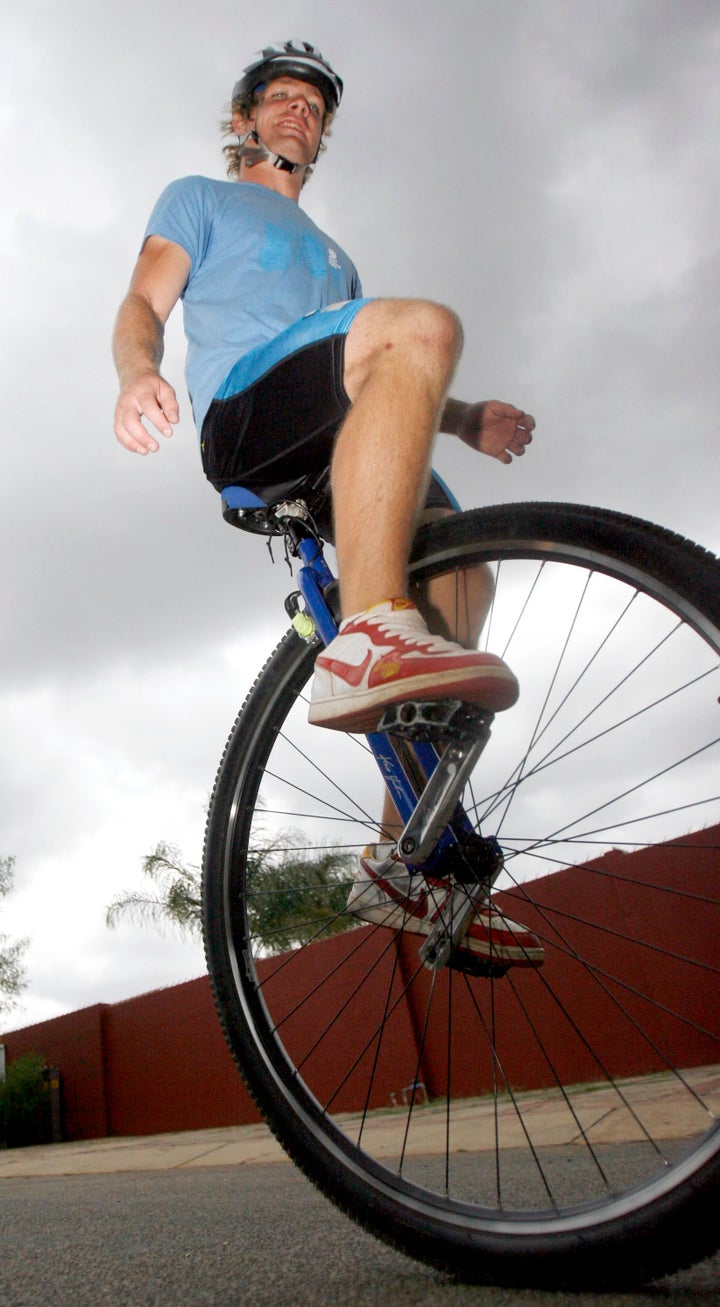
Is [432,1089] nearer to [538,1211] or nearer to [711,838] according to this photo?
[711,838]

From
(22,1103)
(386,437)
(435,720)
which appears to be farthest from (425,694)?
(22,1103)

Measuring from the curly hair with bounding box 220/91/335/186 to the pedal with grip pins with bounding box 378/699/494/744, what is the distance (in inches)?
58.3

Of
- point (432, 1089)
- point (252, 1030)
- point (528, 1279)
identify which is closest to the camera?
point (528, 1279)

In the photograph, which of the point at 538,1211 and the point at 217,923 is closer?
the point at 538,1211

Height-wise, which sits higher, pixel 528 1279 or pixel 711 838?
pixel 711 838

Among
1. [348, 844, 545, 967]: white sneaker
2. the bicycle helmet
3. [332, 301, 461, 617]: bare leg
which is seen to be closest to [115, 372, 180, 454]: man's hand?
[332, 301, 461, 617]: bare leg

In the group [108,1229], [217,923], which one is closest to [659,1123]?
[108,1229]

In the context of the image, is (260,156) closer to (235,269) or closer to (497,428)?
(235,269)

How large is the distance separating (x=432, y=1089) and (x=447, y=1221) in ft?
23.7

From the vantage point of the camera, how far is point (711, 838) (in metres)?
5.49

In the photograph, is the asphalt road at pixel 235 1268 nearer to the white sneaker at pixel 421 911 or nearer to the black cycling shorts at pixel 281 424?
the white sneaker at pixel 421 911

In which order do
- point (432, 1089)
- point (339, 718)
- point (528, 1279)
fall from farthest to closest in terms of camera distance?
point (432, 1089) → point (339, 718) → point (528, 1279)

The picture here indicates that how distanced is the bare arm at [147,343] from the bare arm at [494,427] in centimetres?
54

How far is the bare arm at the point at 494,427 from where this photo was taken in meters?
1.67
